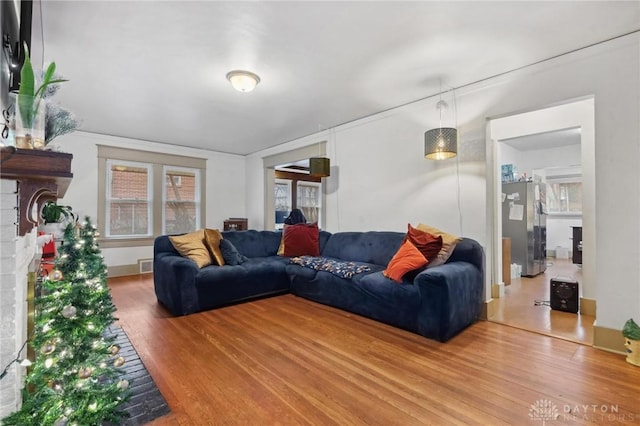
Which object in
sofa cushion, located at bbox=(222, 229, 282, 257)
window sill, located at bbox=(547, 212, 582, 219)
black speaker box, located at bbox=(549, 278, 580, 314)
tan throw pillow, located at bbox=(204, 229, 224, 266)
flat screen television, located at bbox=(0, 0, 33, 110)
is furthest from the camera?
window sill, located at bbox=(547, 212, 582, 219)

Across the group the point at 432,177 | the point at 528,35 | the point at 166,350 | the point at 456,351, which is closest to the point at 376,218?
the point at 432,177

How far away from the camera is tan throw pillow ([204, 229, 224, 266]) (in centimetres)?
361

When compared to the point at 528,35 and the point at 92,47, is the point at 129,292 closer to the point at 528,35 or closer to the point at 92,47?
the point at 92,47

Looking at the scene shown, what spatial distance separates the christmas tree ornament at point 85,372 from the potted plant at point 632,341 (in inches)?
132

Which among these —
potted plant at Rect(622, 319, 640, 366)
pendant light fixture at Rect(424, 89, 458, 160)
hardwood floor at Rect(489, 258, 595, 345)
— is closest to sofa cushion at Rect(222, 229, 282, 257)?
pendant light fixture at Rect(424, 89, 458, 160)

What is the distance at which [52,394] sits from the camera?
1217 mm

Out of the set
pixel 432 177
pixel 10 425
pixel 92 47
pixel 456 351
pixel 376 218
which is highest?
pixel 92 47

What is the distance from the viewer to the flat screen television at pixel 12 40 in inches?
53.4

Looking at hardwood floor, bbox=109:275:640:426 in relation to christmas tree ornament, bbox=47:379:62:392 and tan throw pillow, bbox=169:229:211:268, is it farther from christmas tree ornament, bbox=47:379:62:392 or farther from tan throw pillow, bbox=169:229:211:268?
tan throw pillow, bbox=169:229:211:268

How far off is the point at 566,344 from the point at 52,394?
3.45 m

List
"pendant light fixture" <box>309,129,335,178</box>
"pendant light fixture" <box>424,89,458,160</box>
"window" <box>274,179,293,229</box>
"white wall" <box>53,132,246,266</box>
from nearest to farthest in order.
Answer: "pendant light fixture" <box>424,89,458,160</box> → "pendant light fixture" <box>309,129,335,178</box> → "white wall" <box>53,132,246,266</box> → "window" <box>274,179,293,229</box>

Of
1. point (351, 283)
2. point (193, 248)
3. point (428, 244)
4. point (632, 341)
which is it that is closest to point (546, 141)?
point (428, 244)

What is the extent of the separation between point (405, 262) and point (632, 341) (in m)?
1.67

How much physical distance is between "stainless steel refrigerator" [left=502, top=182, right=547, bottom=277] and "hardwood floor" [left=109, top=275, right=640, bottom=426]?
2817 millimetres
